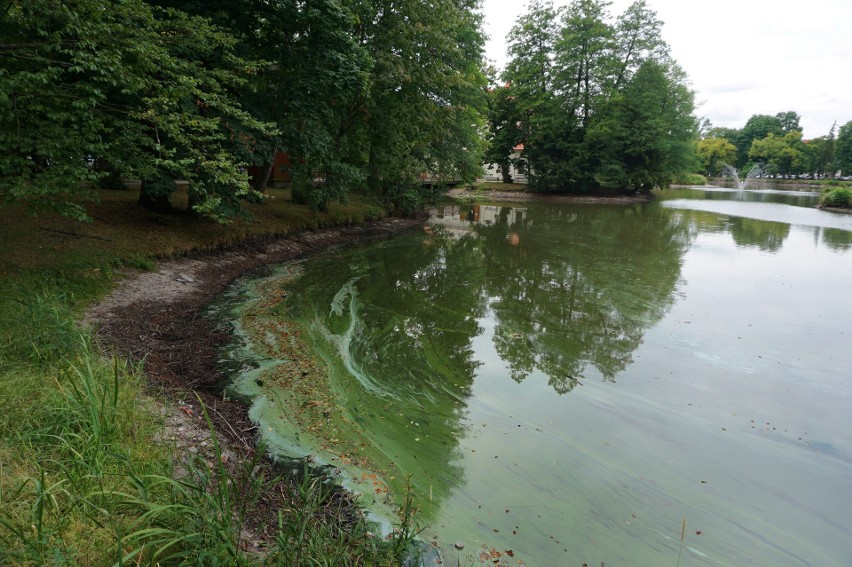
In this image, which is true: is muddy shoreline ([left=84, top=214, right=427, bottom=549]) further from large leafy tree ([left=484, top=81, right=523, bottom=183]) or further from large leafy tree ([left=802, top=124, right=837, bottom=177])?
large leafy tree ([left=802, top=124, right=837, bottom=177])

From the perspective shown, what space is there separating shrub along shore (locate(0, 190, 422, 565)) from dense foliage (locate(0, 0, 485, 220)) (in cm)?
120

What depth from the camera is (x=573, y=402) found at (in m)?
4.74

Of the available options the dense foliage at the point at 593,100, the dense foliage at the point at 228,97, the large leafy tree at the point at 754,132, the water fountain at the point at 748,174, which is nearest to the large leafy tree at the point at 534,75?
the dense foliage at the point at 593,100

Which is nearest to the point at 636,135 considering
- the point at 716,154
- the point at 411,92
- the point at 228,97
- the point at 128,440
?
the point at 411,92

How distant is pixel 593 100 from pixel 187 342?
30.9 m

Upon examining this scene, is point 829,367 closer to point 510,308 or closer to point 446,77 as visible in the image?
point 510,308

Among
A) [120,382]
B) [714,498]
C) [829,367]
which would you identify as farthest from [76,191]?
[829,367]

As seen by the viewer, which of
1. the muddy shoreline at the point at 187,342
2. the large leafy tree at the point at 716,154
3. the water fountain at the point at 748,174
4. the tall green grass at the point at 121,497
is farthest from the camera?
the large leafy tree at the point at 716,154

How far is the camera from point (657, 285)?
9.38m

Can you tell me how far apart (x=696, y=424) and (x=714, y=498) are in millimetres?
1105

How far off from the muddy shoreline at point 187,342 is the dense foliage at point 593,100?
26051mm

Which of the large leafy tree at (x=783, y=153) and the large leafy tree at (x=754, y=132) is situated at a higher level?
the large leafy tree at (x=754, y=132)

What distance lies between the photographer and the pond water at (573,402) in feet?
10.1

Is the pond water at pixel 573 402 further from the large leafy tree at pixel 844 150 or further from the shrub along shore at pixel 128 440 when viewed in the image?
the large leafy tree at pixel 844 150
